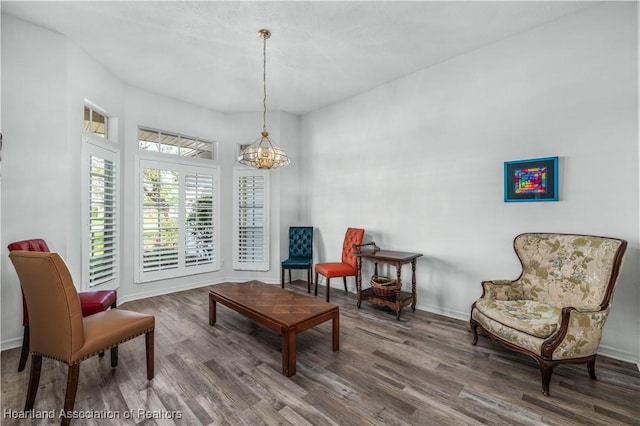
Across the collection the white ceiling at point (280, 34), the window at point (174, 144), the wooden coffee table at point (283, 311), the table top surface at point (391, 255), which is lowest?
the wooden coffee table at point (283, 311)

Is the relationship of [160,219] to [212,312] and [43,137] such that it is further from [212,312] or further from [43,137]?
[212,312]

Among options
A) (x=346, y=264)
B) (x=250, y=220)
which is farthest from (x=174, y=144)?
(x=346, y=264)

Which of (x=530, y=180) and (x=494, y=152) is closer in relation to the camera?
(x=530, y=180)

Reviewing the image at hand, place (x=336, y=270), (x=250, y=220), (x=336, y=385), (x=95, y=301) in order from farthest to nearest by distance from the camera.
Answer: (x=250, y=220) < (x=336, y=270) < (x=95, y=301) < (x=336, y=385)

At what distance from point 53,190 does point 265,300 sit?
2.48m

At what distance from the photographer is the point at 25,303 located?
2.26m

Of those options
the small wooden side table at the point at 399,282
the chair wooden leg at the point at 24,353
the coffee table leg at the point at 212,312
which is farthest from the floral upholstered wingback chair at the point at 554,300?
the chair wooden leg at the point at 24,353

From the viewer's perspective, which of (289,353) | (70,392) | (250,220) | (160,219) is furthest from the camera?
(250,220)

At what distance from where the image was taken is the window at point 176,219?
4.29 m

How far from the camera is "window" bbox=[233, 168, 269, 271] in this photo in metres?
5.10

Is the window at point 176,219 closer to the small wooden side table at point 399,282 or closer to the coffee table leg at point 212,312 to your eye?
the coffee table leg at point 212,312

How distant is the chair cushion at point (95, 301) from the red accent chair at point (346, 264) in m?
2.46

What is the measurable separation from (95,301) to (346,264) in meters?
2.97

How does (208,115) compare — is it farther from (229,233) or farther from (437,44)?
(437,44)
